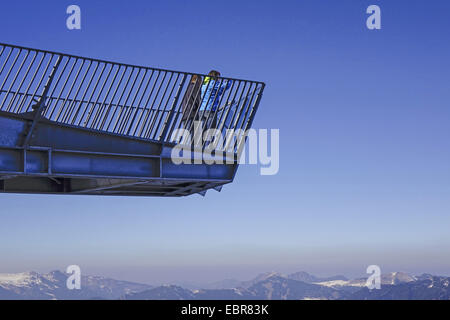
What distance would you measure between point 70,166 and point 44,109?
6.18 feet

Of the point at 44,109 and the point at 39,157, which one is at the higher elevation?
the point at 44,109

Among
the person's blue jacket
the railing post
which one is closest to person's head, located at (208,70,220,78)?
the person's blue jacket

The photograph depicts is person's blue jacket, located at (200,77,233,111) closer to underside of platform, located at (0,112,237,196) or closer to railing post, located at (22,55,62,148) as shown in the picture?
underside of platform, located at (0,112,237,196)

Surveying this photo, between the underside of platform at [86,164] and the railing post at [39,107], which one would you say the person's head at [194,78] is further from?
the railing post at [39,107]

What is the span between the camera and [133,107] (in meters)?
21.1

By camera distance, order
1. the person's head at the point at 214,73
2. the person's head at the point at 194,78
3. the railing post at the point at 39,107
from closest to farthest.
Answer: the railing post at the point at 39,107 → the person's head at the point at 194,78 → the person's head at the point at 214,73

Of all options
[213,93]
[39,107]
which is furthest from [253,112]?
[39,107]

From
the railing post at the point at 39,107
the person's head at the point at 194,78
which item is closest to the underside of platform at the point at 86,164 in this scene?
the railing post at the point at 39,107

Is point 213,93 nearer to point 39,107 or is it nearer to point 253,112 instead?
point 253,112

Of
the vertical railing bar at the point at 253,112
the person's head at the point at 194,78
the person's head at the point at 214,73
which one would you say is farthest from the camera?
the vertical railing bar at the point at 253,112

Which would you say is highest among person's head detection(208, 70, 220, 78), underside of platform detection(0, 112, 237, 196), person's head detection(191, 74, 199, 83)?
person's head detection(208, 70, 220, 78)

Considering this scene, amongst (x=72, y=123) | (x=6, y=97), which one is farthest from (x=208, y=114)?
(x=6, y=97)
